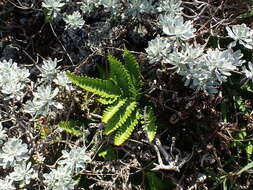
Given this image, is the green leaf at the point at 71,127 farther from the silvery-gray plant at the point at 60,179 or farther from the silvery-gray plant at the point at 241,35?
the silvery-gray plant at the point at 241,35

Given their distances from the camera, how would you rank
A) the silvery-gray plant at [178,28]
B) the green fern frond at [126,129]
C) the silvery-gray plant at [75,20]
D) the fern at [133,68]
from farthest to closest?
the silvery-gray plant at [75,20]
the fern at [133,68]
the green fern frond at [126,129]
the silvery-gray plant at [178,28]

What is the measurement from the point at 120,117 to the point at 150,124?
23 cm

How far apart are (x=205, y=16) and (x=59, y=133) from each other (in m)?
1.50

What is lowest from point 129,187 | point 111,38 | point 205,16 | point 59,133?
point 129,187

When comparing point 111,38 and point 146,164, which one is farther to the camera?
point 111,38

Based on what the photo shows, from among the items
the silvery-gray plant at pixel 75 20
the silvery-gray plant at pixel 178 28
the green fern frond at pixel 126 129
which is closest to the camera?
the silvery-gray plant at pixel 178 28

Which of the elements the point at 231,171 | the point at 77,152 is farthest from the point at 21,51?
the point at 231,171

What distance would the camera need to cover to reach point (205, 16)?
345 centimetres

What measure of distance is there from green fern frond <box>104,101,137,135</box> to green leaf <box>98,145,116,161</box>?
200 mm

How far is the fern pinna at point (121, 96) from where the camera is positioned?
311 cm

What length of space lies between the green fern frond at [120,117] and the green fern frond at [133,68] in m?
0.17

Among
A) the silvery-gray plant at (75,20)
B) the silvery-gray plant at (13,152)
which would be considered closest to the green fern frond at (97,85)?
the silvery-gray plant at (75,20)

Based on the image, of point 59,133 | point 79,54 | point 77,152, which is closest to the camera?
point 77,152

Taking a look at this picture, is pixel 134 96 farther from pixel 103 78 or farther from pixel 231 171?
pixel 231 171
